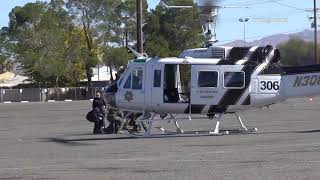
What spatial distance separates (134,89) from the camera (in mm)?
24672

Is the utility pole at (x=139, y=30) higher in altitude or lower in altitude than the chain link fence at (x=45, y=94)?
higher

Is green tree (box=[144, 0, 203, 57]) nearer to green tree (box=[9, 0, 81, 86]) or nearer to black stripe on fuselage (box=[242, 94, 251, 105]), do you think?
green tree (box=[9, 0, 81, 86])

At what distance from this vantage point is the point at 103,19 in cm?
9569

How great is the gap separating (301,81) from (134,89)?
574cm

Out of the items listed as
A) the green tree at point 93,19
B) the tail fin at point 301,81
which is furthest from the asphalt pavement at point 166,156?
the green tree at point 93,19

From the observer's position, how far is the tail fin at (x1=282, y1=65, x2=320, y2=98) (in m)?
24.0

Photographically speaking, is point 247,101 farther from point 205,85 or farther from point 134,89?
point 134,89

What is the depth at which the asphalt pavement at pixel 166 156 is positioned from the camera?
44.4 feet

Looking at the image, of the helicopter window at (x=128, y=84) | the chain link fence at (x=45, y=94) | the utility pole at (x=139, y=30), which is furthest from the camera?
the chain link fence at (x=45, y=94)

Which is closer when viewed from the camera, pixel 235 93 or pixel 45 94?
pixel 235 93

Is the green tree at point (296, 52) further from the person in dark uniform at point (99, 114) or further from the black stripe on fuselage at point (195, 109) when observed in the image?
the person in dark uniform at point (99, 114)

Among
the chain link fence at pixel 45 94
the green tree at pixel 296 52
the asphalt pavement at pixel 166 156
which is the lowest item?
the chain link fence at pixel 45 94

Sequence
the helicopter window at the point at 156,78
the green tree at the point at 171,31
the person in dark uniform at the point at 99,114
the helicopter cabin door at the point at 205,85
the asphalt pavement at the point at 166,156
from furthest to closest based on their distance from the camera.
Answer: the green tree at the point at 171,31, the person in dark uniform at the point at 99,114, the helicopter window at the point at 156,78, the helicopter cabin door at the point at 205,85, the asphalt pavement at the point at 166,156

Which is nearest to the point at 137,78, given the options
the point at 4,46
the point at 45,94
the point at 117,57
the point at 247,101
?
the point at 247,101
